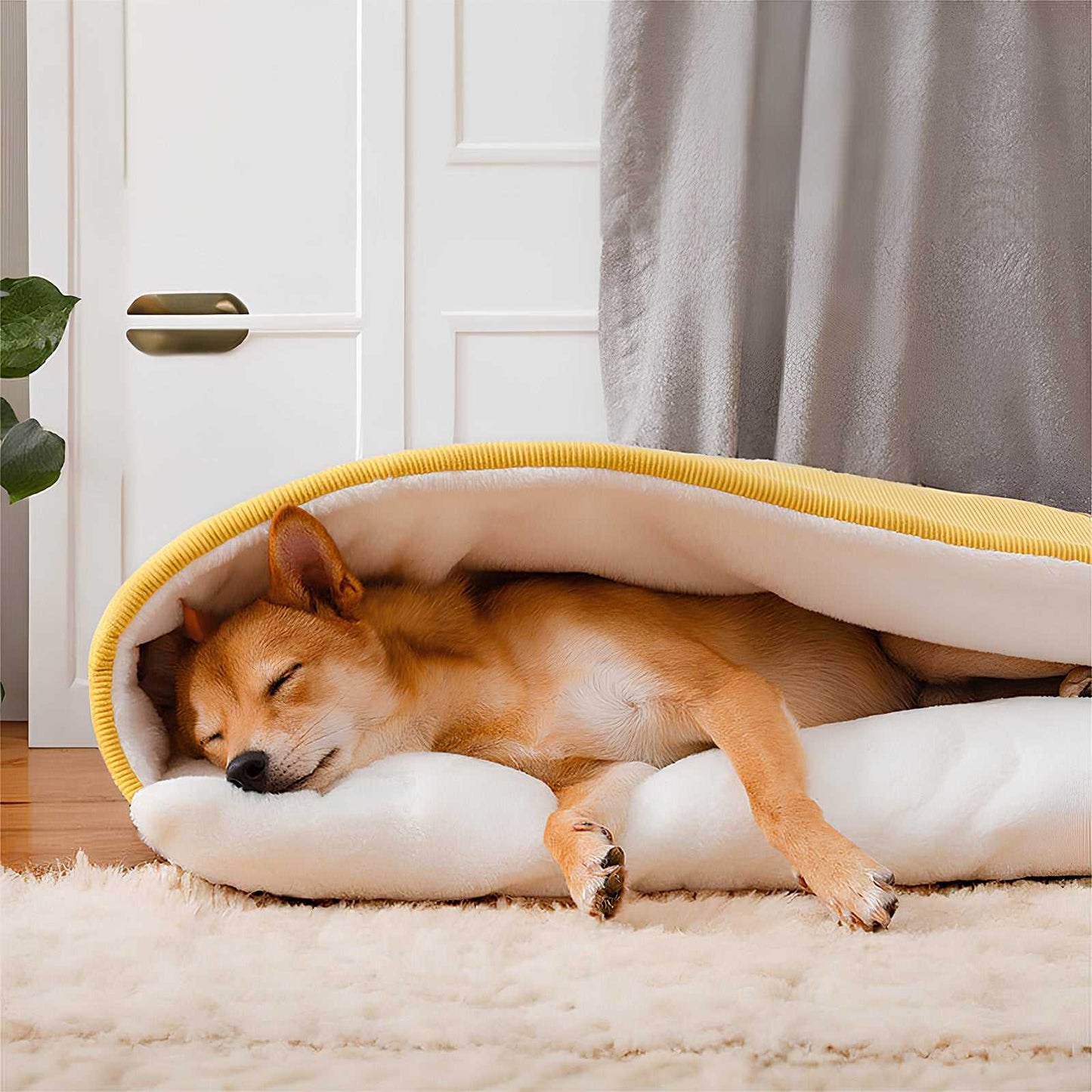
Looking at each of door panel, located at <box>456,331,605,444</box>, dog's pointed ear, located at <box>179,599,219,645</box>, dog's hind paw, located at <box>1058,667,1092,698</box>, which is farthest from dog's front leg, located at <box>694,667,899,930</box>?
door panel, located at <box>456,331,605,444</box>

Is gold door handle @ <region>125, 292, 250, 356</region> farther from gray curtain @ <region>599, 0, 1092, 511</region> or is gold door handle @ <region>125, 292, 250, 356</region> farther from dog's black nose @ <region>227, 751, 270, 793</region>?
dog's black nose @ <region>227, 751, 270, 793</region>

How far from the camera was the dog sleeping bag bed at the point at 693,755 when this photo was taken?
99 centimetres

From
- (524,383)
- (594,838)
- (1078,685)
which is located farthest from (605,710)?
(524,383)

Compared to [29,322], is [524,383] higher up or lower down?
lower down

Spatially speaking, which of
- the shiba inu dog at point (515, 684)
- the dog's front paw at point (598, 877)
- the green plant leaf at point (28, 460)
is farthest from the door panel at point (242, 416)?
the dog's front paw at point (598, 877)

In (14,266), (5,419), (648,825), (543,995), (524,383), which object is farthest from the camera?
(14,266)

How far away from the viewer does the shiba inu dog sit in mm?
1041

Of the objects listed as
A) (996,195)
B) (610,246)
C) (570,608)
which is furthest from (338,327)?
(996,195)

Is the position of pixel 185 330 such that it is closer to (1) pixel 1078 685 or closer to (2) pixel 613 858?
(2) pixel 613 858

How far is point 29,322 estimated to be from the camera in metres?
1.78

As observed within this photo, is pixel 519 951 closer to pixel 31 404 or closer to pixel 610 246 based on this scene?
pixel 610 246

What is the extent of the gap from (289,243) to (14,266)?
0.79 meters

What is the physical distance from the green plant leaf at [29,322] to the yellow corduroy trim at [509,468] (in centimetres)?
90

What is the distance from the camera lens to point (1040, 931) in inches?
33.7
